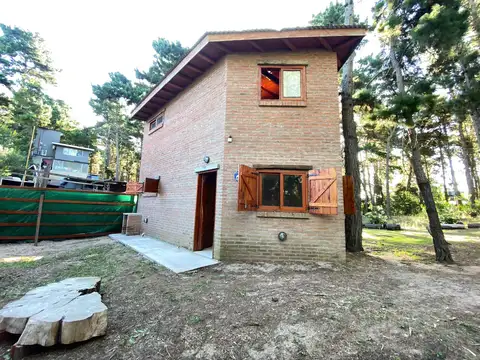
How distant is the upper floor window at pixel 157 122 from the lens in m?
9.44

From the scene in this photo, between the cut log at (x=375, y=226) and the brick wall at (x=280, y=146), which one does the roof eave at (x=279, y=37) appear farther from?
the cut log at (x=375, y=226)

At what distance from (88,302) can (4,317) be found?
69 cm

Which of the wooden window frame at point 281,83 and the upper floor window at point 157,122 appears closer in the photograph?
the wooden window frame at point 281,83

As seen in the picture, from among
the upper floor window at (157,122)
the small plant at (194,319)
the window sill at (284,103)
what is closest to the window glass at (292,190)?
the window sill at (284,103)

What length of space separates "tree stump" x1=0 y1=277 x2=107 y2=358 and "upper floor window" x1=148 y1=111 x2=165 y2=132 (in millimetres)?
7940

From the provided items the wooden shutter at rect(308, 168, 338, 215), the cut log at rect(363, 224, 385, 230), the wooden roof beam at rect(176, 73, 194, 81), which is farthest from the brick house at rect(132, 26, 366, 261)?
the cut log at rect(363, 224, 385, 230)

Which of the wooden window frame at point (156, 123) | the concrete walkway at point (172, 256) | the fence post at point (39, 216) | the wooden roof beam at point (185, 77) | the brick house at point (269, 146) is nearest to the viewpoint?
the concrete walkway at point (172, 256)

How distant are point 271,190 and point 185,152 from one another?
3.46 meters

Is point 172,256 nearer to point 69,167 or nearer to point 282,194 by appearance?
point 282,194

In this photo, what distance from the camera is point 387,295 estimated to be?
3.45 meters

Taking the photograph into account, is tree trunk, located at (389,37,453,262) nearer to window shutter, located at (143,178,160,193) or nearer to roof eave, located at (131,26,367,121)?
roof eave, located at (131,26,367,121)

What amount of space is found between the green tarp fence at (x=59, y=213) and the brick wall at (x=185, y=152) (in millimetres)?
1531

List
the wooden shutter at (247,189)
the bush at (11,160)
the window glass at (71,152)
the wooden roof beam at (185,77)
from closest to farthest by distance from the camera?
the wooden shutter at (247,189), the wooden roof beam at (185,77), the window glass at (71,152), the bush at (11,160)

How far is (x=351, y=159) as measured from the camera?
7.19m
